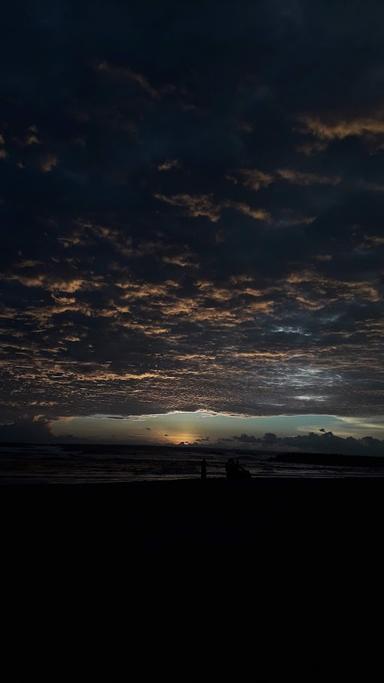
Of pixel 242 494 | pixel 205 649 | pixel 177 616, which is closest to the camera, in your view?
pixel 205 649

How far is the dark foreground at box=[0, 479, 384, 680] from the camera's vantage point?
266 inches

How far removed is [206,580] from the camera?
9.94 meters

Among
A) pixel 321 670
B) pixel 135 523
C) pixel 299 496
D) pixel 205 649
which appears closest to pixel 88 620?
pixel 205 649

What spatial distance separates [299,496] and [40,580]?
1741 centimetres

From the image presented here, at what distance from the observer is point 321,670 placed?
6.06 meters

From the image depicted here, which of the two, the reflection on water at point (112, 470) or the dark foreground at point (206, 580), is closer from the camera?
the dark foreground at point (206, 580)

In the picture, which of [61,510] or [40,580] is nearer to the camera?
[40,580]

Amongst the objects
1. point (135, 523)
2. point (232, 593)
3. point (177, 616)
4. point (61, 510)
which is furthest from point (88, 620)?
point (61, 510)

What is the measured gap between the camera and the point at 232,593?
914 cm

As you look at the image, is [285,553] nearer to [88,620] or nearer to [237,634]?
[237,634]

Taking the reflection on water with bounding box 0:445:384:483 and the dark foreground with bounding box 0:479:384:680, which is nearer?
the dark foreground with bounding box 0:479:384:680

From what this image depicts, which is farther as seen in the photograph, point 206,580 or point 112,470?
point 112,470

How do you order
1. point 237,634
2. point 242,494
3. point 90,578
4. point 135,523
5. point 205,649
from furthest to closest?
point 242,494 < point 135,523 < point 90,578 < point 237,634 < point 205,649

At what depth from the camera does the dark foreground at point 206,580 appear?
6.75m
